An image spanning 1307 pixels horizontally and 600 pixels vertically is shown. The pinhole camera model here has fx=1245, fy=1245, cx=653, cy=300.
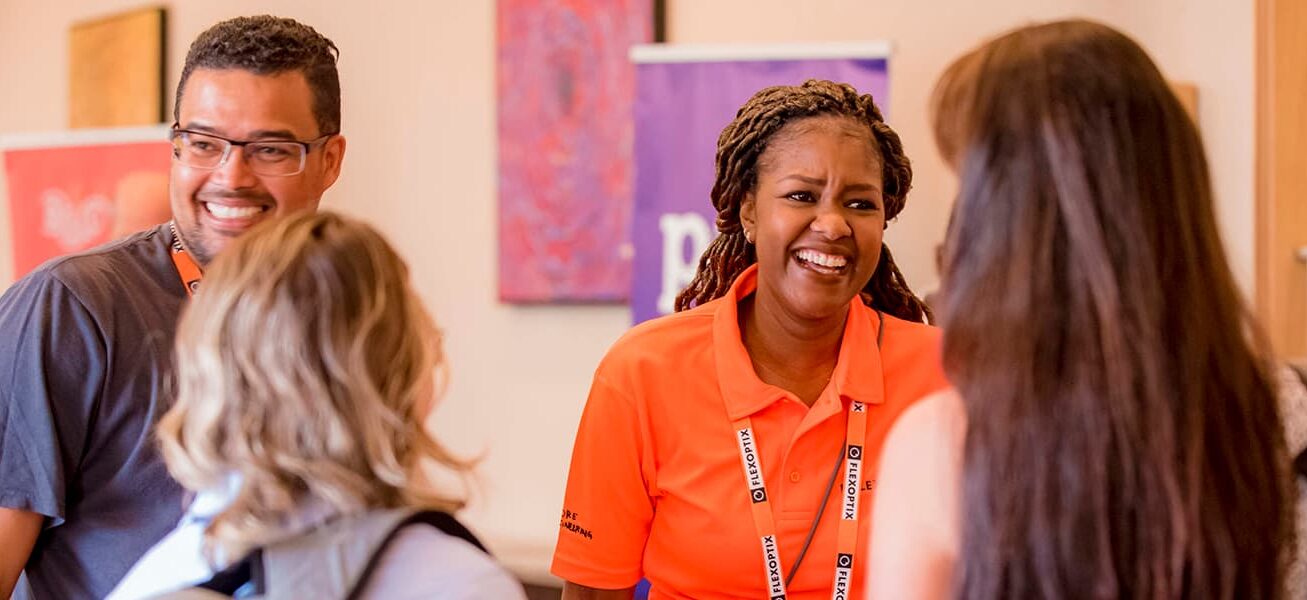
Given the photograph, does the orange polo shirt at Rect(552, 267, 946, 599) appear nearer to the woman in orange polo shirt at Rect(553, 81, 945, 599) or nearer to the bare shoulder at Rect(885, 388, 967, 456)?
the woman in orange polo shirt at Rect(553, 81, 945, 599)

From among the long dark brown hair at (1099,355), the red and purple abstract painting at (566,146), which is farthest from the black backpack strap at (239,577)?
the red and purple abstract painting at (566,146)

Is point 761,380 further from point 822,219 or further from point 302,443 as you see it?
point 302,443

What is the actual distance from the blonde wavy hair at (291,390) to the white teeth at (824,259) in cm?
92

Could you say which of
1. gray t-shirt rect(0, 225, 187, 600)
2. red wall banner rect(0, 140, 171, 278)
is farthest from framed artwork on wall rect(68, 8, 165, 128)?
gray t-shirt rect(0, 225, 187, 600)

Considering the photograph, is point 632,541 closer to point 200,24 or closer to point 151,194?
point 151,194

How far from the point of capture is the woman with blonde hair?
1.24 meters

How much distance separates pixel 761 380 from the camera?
208cm

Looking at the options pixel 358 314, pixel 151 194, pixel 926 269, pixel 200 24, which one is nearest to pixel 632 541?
pixel 358 314

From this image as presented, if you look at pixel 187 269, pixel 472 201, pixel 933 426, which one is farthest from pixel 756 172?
pixel 472 201

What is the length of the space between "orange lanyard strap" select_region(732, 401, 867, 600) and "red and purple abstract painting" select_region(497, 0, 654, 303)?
251 centimetres

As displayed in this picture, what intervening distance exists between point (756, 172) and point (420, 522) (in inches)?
44.4

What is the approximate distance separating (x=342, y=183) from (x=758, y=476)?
3.33m

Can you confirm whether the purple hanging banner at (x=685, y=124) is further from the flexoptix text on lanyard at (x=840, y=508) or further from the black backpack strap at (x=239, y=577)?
the black backpack strap at (x=239, y=577)

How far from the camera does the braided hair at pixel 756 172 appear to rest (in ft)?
7.17
